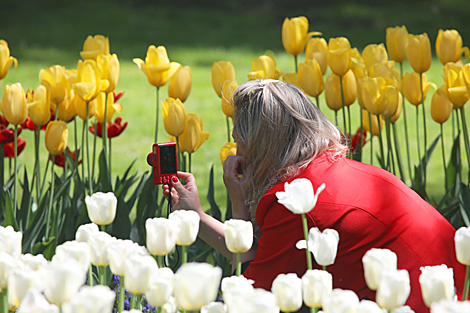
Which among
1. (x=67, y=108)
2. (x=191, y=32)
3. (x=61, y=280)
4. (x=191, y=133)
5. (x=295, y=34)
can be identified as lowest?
(x=61, y=280)

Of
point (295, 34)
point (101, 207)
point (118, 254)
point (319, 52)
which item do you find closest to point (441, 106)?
point (319, 52)

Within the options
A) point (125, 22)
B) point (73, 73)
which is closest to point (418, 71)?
point (73, 73)

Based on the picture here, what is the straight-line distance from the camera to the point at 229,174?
1.69m

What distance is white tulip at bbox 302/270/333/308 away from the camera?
766mm

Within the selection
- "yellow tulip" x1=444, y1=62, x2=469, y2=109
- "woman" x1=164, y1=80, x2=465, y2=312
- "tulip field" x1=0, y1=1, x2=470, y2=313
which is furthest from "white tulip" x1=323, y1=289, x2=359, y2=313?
"yellow tulip" x1=444, y1=62, x2=469, y2=109

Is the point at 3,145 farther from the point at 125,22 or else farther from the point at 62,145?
the point at 125,22

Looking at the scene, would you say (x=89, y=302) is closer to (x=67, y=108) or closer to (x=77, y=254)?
(x=77, y=254)

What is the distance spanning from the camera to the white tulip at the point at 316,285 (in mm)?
766

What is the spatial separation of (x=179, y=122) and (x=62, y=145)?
0.51 metres

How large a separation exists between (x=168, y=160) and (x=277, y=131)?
359mm

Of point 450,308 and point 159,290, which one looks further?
point 159,290

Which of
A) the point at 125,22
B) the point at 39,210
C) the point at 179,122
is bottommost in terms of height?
the point at 39,210

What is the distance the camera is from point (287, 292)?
762 millimetres

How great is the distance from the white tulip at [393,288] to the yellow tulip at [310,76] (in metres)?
1.50
